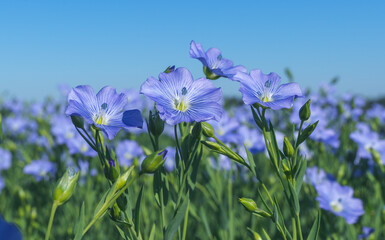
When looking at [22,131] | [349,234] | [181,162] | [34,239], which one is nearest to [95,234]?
[34,239]

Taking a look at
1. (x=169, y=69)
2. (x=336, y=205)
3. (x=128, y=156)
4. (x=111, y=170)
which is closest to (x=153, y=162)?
(x=111, y=170)

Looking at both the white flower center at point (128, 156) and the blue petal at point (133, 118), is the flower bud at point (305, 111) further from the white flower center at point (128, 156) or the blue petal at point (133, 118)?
the white flower center at point (128, 156)

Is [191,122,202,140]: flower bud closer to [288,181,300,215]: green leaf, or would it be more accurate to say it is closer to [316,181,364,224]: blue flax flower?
[288,181,300,215]: green leaf

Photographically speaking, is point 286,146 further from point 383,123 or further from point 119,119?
point 383,123

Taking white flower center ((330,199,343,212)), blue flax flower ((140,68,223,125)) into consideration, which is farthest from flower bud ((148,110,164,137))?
white flower center ((330,199,343,212))

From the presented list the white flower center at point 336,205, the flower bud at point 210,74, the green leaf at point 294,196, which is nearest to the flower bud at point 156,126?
the flower bud at point 210,74

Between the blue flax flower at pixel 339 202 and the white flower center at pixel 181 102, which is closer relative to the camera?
the white flower center at pixel 181 102

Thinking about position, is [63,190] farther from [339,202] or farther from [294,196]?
[339,202]
